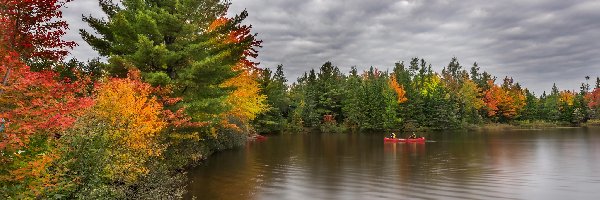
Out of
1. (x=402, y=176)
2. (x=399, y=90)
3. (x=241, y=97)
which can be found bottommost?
(x=402, y=176)

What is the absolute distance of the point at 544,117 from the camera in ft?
346

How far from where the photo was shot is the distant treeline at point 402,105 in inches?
3221

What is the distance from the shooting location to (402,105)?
276ft

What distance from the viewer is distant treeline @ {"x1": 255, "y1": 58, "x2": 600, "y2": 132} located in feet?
268

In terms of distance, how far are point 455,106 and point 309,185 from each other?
72457 mm

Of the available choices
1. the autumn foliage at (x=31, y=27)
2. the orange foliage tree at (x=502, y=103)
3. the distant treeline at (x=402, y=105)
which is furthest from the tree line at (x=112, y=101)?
the orange foliage tree at (x=502, y=103)

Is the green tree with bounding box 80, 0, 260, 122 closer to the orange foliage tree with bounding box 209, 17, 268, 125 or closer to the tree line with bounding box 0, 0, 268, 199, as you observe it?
the tree line with bounding box 0, 0, 268, 199

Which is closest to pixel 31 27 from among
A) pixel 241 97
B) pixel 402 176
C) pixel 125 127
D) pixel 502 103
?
pixel 125 127

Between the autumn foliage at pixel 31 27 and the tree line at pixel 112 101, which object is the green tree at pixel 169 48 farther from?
the autumn foliage at pixel 31 27

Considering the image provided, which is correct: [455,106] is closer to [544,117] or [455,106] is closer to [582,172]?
[544,117]

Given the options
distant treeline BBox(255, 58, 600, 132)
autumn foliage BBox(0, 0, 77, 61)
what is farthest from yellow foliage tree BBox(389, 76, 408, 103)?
autumn foliage BBox(0, 0, 77, 61)

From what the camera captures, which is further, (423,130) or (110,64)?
(423,130)

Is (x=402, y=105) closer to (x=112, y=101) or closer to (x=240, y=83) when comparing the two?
(x=240, y=83)

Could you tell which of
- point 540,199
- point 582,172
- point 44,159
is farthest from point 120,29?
point 582,172
